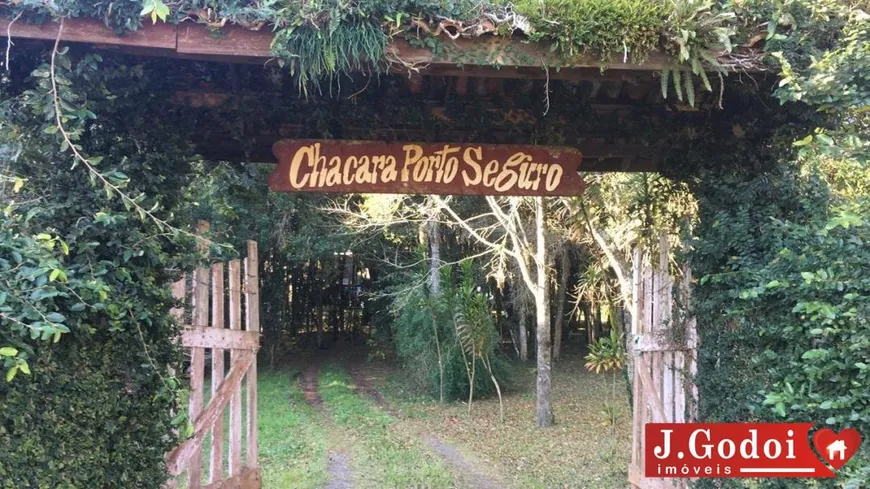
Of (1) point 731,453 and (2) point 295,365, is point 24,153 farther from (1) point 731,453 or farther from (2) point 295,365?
(2) point 295,365

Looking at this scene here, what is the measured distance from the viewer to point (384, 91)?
3115mm

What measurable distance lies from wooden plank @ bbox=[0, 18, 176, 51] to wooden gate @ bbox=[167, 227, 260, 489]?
1291 mm

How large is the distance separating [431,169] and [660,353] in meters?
2.11

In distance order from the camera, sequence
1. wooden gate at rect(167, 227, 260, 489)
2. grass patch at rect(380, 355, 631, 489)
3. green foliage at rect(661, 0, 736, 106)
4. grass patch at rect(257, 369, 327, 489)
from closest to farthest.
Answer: green foliage at rect(661, 0, 736, 106) < wooden gate at rect(167, 227, 260, 489) < grass patch at rect(257, 369, 327, 489) < grass patch at rect(380, 355, 631, 489)

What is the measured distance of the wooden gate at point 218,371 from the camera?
11.2 feet

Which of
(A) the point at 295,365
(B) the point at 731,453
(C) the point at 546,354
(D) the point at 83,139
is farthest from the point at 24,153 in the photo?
(A) the point at 295,365

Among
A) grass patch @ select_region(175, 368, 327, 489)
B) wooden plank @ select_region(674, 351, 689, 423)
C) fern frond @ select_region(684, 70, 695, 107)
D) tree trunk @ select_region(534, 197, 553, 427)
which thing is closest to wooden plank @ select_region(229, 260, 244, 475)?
grass patch @ select_region(175, 368, 327, 489)

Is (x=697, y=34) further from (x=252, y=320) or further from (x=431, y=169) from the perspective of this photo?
(x=252, y=320)

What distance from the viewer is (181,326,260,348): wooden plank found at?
3.53 meters

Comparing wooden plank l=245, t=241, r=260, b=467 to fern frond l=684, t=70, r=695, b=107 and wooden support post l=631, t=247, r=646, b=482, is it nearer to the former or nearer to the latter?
wooden support post l=631, t=247, r=646, b=482

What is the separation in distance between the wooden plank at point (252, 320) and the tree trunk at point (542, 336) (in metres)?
5.57

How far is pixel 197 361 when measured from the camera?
357cm

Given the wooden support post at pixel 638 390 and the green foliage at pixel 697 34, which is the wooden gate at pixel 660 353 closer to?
the wooden support post at pixel 638 390

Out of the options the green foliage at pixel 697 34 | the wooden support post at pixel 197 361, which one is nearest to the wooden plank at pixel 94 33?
the wooden support post at pixel 197 361
